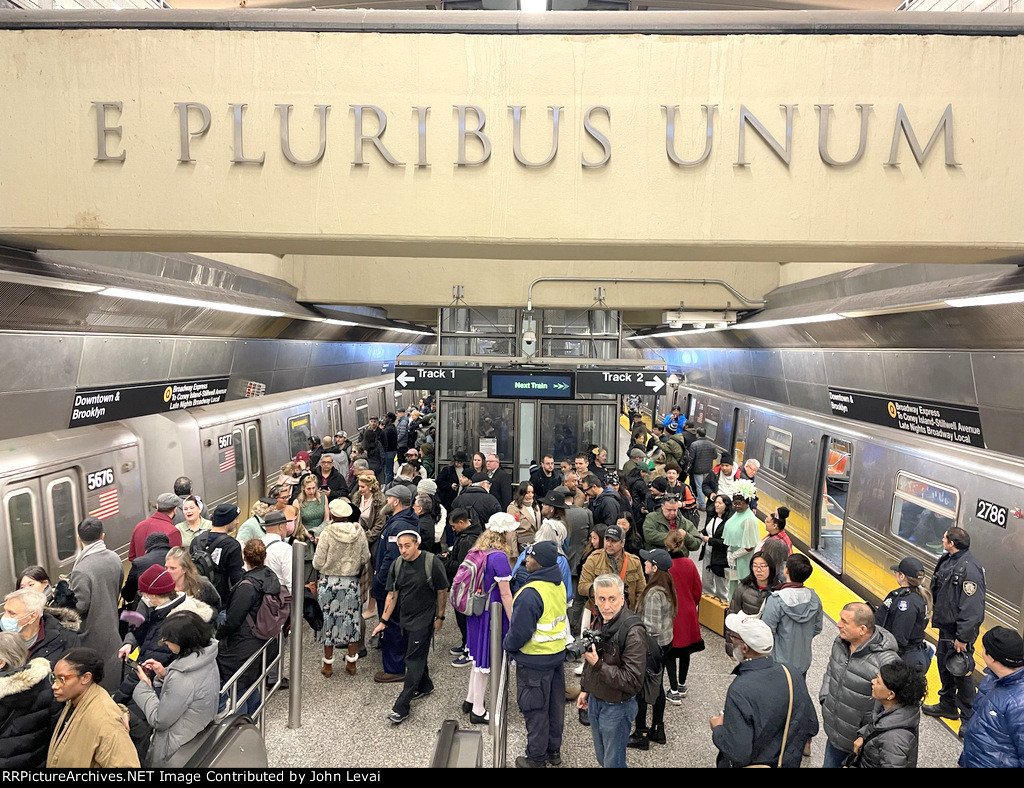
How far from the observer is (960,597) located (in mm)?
5773

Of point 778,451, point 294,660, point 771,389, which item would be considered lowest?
point 294,660

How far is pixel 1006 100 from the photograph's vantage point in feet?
13.2

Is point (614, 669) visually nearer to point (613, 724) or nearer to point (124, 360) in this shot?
point (613, 724)

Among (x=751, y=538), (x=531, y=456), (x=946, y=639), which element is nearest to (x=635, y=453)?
(x=531, y=456)

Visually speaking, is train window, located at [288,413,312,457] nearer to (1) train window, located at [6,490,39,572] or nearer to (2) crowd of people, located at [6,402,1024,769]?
(2) crowd of people, located at [6,402,1024,769]

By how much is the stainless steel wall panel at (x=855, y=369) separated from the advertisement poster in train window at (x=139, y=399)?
9721 mm

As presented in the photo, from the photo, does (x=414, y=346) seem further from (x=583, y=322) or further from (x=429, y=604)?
(x=429, y=604)

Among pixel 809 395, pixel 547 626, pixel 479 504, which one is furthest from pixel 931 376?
pixel 547 626

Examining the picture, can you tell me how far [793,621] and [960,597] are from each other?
1.87 m

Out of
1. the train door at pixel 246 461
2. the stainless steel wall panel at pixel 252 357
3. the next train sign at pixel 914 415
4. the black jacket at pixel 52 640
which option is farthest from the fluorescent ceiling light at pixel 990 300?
the train door at pixel 246 461

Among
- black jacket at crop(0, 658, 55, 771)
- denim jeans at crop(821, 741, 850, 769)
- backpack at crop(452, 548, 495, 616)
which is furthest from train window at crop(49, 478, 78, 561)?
denim jeans at crop(821, 741, 850, 769)

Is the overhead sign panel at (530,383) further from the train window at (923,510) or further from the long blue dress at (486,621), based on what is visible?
the train window at (923,510)

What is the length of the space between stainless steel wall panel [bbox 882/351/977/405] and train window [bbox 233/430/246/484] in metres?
10.1

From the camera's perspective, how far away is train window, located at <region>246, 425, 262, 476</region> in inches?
472
